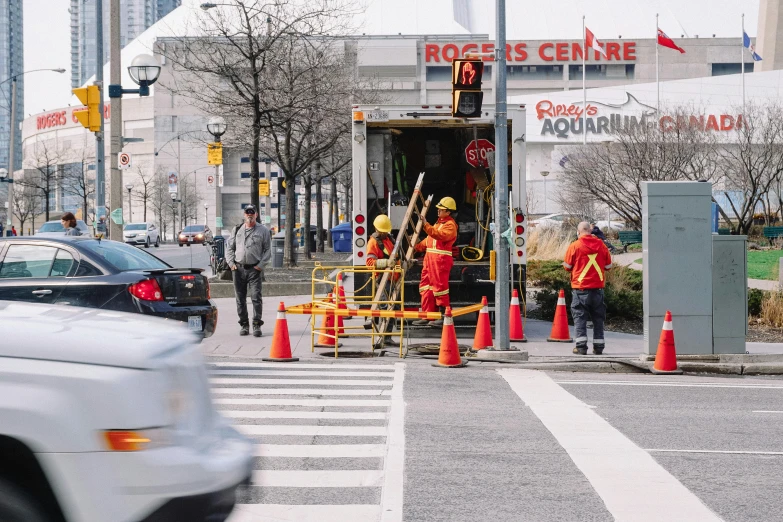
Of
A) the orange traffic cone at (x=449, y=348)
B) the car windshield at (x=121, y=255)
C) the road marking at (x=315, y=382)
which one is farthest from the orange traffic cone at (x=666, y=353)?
the car windshield at (x=121, y=255)

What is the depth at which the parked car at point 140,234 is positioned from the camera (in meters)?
60.3

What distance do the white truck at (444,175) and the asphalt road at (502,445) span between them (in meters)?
3.83

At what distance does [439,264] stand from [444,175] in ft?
13.2

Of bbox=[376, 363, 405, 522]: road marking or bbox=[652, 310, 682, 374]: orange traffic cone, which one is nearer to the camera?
bbox=[376, 363, 405, 522]: road marking

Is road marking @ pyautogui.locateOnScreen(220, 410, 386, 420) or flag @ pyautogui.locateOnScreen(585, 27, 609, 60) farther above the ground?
flag @ pyautogui.locateOnScreen(585, 27, 609, 60)

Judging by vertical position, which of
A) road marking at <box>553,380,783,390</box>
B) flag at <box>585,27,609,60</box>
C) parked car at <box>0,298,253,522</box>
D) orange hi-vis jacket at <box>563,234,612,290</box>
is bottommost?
road marking at <box>553,380,783,390</box>

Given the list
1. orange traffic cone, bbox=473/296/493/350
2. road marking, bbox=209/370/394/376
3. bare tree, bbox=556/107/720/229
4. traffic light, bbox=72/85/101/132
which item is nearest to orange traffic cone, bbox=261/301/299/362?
road marking, bbox=209/370/394/376

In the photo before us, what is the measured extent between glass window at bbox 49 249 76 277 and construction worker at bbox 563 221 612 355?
6.73 m

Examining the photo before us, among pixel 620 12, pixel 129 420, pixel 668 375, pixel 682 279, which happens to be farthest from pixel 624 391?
pixel 620 12

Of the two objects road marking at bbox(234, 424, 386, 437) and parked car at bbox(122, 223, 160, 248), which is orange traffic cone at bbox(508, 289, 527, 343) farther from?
parked car at bbox(122, 223, 160, 248)

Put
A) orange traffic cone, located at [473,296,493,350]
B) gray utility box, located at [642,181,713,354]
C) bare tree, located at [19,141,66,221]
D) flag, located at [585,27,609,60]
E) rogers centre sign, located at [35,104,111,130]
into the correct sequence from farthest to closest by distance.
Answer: rogers centre sign, located at [35,104,111,130] < bare tree, located at [19,141,66,221] < flag, located at [585,27,609,60] < orange traffic cone, located at [473,296,493,350] < gray utility box, located at [642,181,713,354]

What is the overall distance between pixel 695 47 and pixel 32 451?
11025 centimetres

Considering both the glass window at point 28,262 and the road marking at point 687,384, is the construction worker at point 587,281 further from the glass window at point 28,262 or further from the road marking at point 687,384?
the glass window at point 28,262

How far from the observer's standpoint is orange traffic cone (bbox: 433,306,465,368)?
12766 mm
